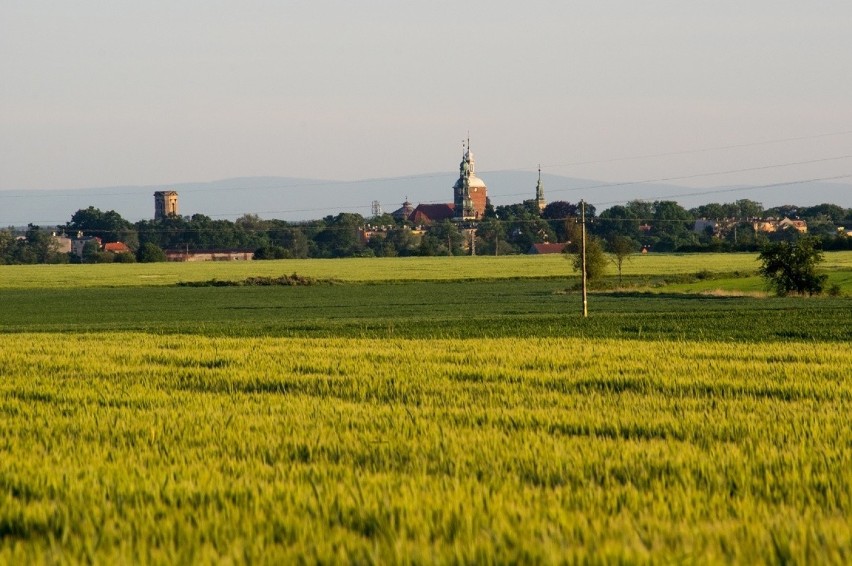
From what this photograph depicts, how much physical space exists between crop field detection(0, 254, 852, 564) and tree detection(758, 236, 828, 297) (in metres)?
44.8

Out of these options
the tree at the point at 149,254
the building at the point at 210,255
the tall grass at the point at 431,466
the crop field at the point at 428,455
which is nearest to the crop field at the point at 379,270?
the tree at the point at 149,254

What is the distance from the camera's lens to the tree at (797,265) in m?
66.9

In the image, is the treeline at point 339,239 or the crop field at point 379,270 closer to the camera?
the crop field at point 379,270

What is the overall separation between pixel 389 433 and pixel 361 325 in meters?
32.3

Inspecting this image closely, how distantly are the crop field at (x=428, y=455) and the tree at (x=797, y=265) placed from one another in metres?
44.8

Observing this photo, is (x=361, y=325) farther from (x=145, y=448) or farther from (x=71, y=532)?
(x=71, y=532)

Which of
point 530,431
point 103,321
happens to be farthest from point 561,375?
point 103,321

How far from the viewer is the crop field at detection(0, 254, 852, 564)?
22.4 ft

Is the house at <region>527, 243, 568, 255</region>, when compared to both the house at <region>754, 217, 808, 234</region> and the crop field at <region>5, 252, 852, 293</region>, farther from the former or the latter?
the crop field at <region>5, 252, 852, 293</region>

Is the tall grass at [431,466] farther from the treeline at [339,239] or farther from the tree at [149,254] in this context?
the treeline at [339,239]

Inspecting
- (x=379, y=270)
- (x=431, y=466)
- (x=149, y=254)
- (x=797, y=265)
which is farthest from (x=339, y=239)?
(x=431, y=466)

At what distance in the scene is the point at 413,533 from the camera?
279 inches

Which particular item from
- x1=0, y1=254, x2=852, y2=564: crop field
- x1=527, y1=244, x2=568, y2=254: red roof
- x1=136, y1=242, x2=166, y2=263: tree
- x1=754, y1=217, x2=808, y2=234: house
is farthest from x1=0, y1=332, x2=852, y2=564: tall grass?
x1=754, y1=217, x2=808, y2=234: house

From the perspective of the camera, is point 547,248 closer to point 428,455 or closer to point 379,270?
point 379,270
